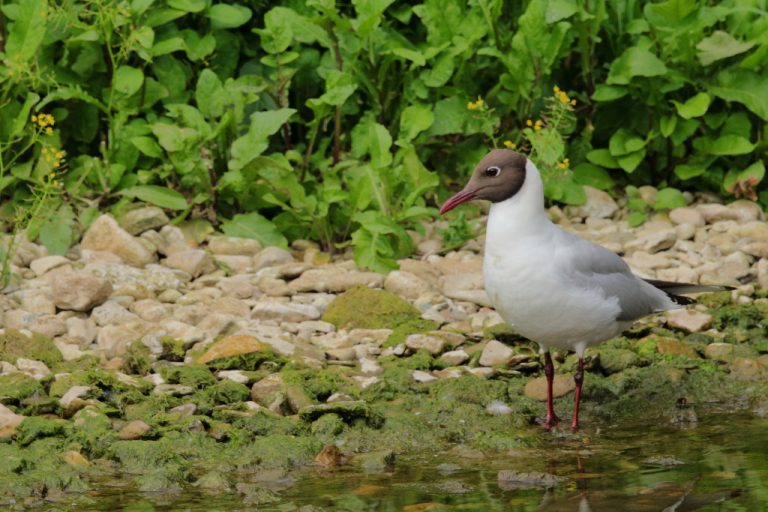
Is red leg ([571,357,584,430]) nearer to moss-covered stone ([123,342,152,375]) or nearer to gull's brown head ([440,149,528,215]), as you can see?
gull's brown head ([440,149,528,215])

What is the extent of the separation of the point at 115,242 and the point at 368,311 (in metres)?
1.68

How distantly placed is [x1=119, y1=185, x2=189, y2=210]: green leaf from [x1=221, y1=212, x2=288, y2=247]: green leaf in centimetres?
31

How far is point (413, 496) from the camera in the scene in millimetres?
5086

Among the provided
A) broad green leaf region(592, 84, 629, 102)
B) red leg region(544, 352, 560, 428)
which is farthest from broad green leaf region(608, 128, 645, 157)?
red leg region(544, 352, 560, 428)

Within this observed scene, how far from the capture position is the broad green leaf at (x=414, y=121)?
8609mm

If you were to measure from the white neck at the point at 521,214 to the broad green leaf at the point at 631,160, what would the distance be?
2.95 m

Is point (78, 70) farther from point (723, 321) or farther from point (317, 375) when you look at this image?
point (723, 321)

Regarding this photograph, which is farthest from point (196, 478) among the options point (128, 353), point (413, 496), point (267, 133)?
point (267, 133)

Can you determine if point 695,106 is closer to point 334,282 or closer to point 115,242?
point 334,282

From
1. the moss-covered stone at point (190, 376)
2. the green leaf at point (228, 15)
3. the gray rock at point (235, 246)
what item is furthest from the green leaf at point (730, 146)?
the moss-covered stone at point (190, 376)

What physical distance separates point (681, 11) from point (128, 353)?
4277 millimetres

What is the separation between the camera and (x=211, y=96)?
8.67 metres

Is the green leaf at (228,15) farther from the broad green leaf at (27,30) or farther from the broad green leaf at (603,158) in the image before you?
the broad green leaf at (603,158)

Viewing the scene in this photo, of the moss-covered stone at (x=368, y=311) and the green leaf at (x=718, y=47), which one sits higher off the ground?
the green leaf at (x=718, y=47)
